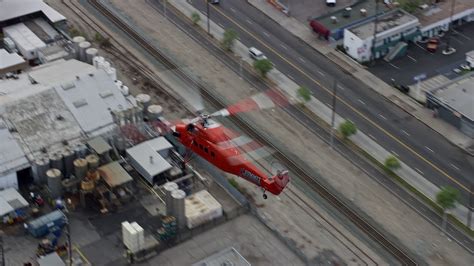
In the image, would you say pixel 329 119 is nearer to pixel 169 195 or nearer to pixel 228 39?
pixel 228 39

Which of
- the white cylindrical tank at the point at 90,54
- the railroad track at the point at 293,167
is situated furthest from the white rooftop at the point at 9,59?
the railroad track at the point at 293,167

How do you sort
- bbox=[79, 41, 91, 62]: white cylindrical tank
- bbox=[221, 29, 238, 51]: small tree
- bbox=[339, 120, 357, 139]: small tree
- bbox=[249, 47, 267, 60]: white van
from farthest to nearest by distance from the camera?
bbox=[221, 29, 238, 51]: small tree → bbox=[249, 47, 267, 60]: white van → bbox=[79, 41, 91, 62]: white cylindrical tank → bbox=[339, 120, 357, 139]: small tree

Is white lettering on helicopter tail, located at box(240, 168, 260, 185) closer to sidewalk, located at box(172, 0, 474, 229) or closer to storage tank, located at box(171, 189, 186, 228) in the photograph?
storage tank, located at box(171, 189, 186, 228)

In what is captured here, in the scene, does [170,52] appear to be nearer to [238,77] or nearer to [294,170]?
[238,77]

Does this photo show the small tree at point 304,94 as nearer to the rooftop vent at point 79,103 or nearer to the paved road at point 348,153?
the paved road at point 348,153

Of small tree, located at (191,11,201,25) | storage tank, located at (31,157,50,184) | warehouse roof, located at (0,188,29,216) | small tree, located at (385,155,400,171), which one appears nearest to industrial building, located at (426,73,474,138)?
small tree, located at (385,155,400,171)

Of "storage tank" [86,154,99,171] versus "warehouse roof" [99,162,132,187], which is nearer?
"warehouse roof" [99,162,132,187]

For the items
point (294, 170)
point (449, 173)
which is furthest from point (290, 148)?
point (449, 173)

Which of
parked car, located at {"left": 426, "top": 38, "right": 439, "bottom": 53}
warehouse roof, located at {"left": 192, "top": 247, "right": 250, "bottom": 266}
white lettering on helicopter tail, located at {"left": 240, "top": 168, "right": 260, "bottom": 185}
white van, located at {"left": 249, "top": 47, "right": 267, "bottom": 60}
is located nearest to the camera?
warehouse roof, located at {"left": 192, "top": 247, "right": 250, "bottom": 266}
